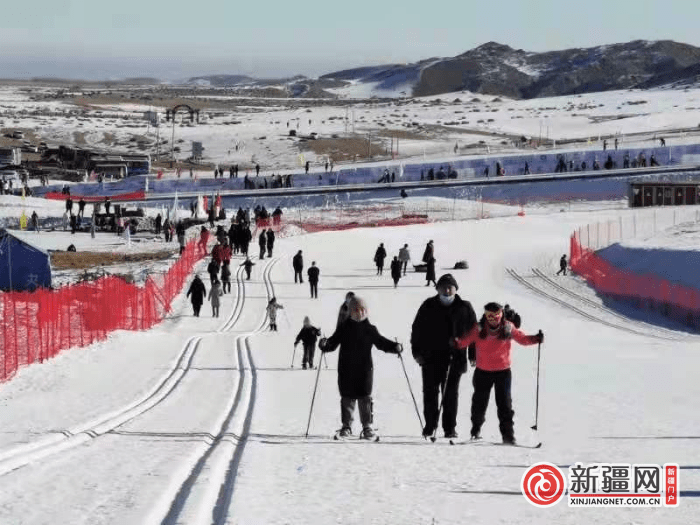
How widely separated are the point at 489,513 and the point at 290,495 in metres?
1.46

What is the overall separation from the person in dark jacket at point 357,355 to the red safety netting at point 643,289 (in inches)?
948

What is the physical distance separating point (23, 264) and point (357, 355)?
1058 inches

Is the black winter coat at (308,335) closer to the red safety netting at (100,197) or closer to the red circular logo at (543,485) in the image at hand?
the red circular logo at (543,485)

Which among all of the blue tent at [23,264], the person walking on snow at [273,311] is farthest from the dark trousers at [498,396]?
the blue tent at [23,264]

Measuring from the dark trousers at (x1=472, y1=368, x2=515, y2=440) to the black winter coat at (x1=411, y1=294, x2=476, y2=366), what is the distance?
0.37 m

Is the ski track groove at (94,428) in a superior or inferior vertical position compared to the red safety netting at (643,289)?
superior

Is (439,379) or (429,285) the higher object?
(439,379)

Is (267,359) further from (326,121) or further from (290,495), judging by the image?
(326,121)

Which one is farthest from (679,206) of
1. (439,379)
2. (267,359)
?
(439,379)

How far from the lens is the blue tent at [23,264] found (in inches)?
1447

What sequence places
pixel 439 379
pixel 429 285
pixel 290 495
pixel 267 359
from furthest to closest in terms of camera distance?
pixel 429 285, pixel 267 359, pixel 439 379, pixel 290 495

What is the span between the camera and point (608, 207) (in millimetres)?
73312

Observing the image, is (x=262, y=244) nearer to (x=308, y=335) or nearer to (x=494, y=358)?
(x=308, y=335)

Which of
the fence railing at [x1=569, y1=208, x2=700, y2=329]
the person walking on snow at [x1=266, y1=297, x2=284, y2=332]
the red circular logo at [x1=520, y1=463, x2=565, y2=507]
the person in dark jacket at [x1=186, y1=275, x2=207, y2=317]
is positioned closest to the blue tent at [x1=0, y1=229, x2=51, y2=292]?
the person in dark jacket at [x1=186, y1=275, x2=207, y2=317]
